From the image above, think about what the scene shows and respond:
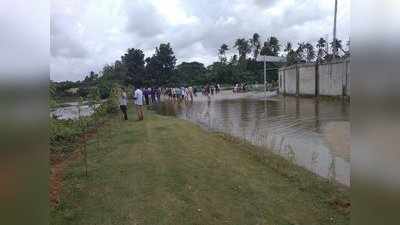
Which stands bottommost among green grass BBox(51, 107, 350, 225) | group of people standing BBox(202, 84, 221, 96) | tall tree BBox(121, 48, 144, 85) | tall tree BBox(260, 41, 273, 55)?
green grass BBox(51, 107, 350, 225)

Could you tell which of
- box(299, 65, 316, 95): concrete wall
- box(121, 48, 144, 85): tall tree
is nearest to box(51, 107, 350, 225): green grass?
box(299, 65, 316, 95): concrete wall

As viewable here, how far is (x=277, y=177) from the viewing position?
6672mm

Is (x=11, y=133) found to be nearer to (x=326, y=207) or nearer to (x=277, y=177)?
(x=326, y=207)

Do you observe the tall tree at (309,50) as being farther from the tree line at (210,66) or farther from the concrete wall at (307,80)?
the concrete wall at (307,80)

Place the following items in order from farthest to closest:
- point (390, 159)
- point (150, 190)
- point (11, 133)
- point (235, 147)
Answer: point (235, 147) < point (150, 190) < point (11, 133) < point (390, 159)

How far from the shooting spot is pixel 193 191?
18.4ft

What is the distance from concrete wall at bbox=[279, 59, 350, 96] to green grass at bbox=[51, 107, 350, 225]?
16226mm

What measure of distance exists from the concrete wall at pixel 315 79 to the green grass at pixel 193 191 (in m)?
16.2

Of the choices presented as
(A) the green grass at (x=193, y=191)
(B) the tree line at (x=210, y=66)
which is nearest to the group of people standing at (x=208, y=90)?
(B) the tree line at (x=210, y=66)

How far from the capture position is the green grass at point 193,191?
4.73 meters

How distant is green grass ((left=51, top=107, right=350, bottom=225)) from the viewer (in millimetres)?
4730

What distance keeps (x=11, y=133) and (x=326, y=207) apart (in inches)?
180

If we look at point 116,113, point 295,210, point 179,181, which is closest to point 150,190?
point 179,181

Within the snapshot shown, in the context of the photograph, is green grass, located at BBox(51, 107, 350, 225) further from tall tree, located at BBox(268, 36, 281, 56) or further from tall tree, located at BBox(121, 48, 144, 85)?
tall tree, located at BBox(268, 36, 281, 56)
